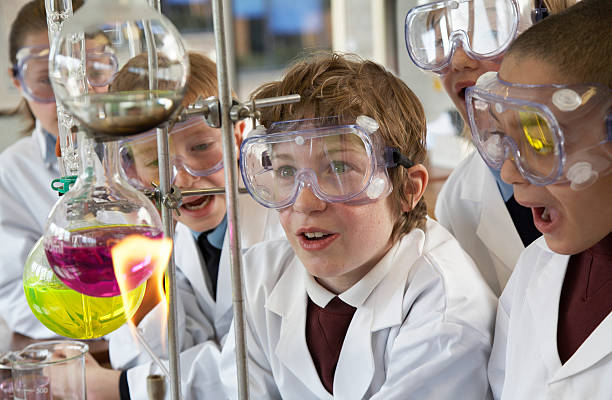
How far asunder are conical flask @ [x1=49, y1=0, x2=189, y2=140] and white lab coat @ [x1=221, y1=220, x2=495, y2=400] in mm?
741

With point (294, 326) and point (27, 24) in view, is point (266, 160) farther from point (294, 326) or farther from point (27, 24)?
point (27, 24)

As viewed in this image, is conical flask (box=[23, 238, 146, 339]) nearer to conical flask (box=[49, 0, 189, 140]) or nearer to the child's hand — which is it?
conical flask (box=[49, 0, 189, 140])

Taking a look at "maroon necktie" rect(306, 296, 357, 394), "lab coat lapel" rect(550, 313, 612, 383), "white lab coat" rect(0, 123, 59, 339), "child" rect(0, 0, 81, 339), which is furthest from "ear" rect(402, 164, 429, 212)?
"white lab coat" rect(0, 123, 59, 339)

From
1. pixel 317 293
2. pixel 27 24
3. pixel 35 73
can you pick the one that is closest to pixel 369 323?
pixel 317 293

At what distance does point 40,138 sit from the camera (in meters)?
2.59

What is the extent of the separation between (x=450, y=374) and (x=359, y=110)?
0.50m

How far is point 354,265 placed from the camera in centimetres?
138

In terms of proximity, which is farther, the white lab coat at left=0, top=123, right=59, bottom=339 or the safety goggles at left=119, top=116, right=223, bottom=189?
the white lab coat at left=0, top=123, right=59, bottom=339

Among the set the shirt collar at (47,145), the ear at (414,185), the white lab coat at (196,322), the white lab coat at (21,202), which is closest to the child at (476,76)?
the ear at (414,185)

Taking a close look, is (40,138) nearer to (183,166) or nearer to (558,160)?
(183,166)

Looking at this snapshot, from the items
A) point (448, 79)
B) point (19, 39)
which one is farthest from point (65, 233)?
point (19, 39)

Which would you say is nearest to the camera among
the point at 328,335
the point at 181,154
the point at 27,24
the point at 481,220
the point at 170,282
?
the point at 170,282

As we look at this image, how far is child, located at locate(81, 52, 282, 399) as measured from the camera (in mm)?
1572

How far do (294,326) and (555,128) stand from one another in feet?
2.54
